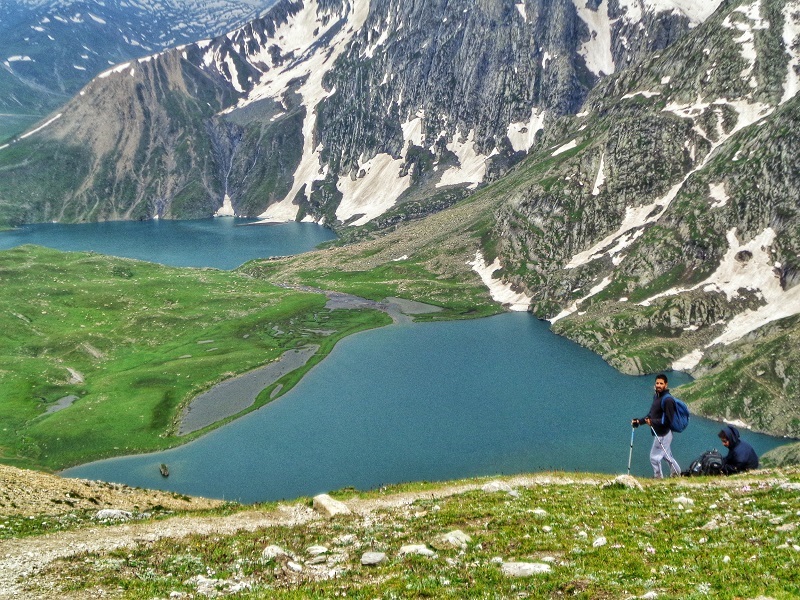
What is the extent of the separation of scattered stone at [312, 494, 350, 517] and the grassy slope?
52.9 inches

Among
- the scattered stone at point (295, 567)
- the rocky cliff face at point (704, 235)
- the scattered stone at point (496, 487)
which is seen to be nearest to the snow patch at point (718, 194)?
the rocky cliff face at point (704, 235)

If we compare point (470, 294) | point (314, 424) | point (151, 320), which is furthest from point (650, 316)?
point (151, 320)

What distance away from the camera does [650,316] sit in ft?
480

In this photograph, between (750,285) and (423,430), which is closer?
(423,430)

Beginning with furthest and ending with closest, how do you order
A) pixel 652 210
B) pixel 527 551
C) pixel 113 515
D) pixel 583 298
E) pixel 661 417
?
pixel 652 210, pixel 583 298, pixel 113 515, pixel 661 417, pixel 527 551

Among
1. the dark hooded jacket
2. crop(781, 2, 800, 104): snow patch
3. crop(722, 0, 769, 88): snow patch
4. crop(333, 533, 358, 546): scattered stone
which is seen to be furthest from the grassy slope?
crop(722, 0, 769, 88): snow patch

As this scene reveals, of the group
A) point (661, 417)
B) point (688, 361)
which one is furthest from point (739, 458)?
point (688, 361)

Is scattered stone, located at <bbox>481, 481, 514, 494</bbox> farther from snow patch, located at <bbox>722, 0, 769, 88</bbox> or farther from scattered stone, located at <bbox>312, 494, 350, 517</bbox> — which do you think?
snow patch, located at <bbox>722, 0, 769, 88</bbox>

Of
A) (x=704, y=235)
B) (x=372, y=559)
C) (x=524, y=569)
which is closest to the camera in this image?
(x=524, y=569)

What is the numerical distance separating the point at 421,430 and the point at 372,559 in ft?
258

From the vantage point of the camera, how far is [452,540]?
26.1m

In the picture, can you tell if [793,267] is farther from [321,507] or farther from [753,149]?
[321,507]

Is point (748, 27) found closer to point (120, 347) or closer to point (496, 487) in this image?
point (120, 347)

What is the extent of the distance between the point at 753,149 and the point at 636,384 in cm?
7551
